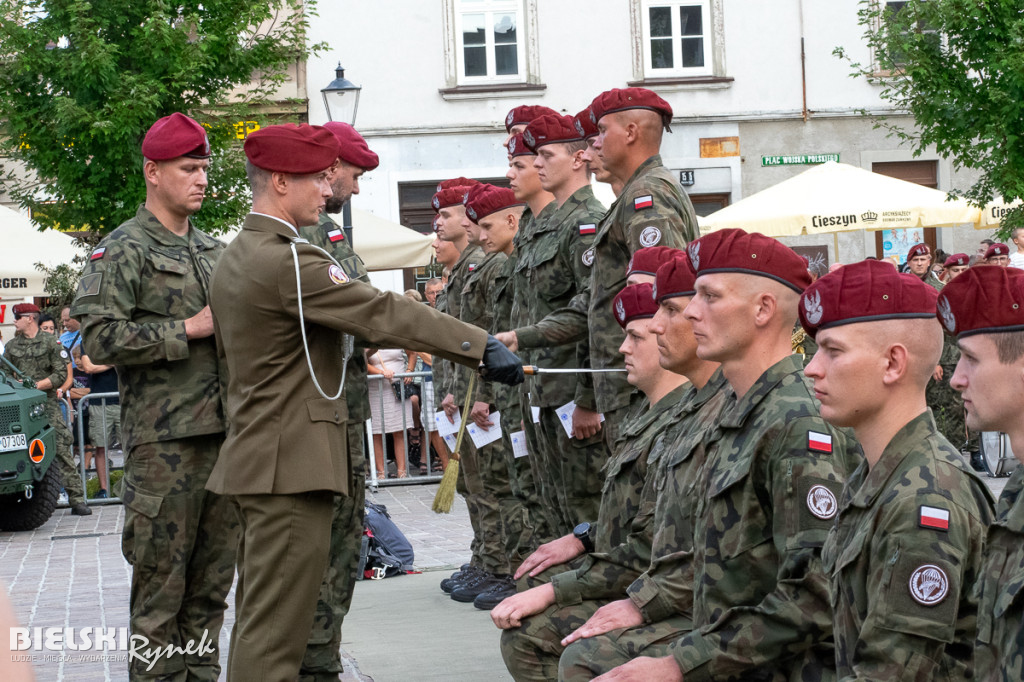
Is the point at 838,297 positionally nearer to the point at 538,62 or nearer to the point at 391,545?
the point at 391,545

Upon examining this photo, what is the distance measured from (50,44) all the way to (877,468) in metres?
14.2

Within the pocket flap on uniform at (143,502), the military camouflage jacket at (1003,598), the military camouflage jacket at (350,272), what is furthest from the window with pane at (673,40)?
the military camouflage jacket at (1003,598)

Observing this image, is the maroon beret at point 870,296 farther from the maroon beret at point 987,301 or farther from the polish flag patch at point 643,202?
the polish flag patch at point 643,202

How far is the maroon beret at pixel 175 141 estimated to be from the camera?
5.53m

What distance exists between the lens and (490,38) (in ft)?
76.2

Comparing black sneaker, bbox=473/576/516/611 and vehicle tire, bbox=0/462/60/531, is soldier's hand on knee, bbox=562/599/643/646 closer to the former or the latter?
black sneaker, bbox=473/576/516/611

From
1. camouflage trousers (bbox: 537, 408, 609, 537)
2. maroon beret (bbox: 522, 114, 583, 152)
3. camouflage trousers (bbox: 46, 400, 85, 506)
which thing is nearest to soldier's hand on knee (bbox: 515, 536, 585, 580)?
camouflage trousers (bbox: 537, 408, 609, 537)

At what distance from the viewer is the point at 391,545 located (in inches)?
362

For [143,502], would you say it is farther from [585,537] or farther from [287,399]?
[585,537]

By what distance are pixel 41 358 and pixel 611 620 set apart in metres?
11.8

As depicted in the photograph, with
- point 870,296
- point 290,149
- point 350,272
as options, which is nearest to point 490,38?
point 350,272

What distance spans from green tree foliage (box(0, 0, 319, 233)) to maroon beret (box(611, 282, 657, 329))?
37.7ft

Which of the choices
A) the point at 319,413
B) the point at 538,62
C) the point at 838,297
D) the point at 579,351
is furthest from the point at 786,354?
the point at 538,62

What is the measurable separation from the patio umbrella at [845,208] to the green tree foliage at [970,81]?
1.06 metres
